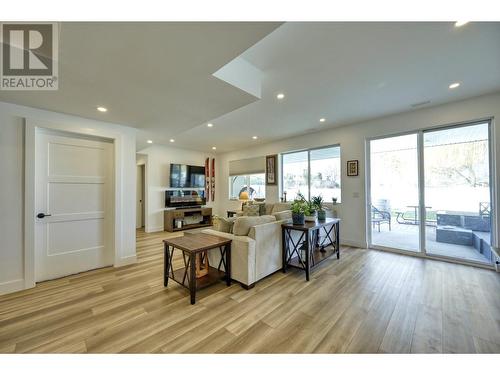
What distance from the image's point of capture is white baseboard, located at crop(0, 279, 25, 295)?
7.75 feet

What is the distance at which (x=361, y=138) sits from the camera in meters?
4.31

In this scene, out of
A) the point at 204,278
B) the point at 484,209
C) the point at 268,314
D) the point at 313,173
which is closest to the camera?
the point at 268,314

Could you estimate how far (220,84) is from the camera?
6.72ft

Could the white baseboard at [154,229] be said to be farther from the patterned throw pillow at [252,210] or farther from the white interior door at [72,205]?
the patterned throw pillow at [252,210]

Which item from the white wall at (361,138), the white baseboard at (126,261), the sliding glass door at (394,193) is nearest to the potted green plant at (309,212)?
the white wall at (361,138)

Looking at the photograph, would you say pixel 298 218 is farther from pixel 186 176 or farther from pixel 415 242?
pixel 186 176

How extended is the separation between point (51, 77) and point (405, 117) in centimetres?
537

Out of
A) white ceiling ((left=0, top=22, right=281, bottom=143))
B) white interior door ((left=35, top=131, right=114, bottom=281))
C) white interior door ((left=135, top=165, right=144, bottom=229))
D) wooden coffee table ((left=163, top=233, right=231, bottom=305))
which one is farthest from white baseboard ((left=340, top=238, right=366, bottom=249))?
white interior door ((left=135, top=165, right=144, bottom=229))

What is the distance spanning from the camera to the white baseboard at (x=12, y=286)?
2.36 meters

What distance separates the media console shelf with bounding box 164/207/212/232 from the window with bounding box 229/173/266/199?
1.17 metres

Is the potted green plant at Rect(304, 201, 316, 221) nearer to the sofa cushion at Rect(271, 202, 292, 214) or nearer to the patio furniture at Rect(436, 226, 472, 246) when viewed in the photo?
the sofa cushion at Rect(271, 202, 292, 214)

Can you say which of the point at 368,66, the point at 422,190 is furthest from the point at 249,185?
the point at 368,66

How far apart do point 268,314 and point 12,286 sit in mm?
3218
